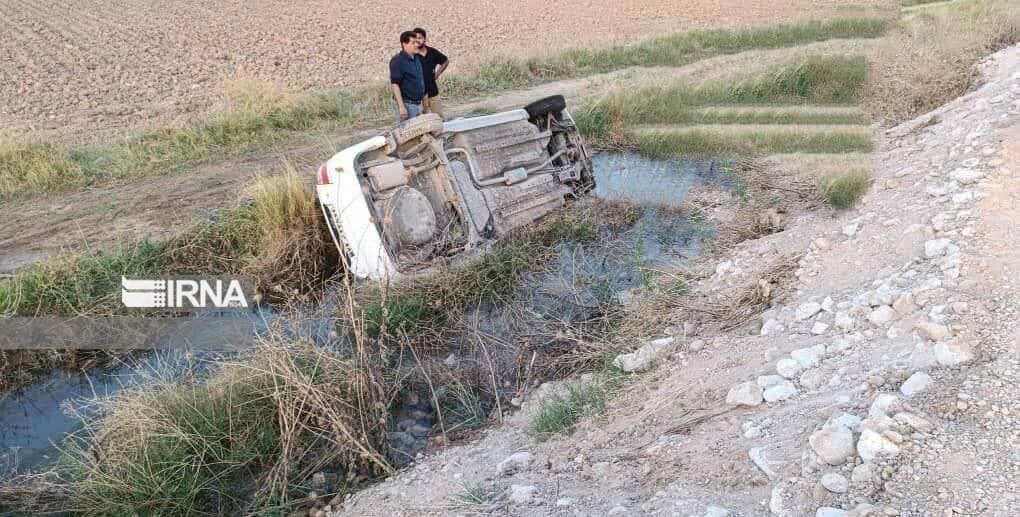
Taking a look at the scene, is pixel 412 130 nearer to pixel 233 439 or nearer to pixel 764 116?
pixel 233 439

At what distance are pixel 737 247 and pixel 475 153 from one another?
2.28 metres

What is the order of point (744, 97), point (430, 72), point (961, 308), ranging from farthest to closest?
point (744, 97)
point (430, 72)
point (961, 308)

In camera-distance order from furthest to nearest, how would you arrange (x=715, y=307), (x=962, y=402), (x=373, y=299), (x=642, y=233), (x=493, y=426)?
(x=642, y=233), (x=373, y=299), (x=715, y=307), (x=493, y=426), (x=962, y=402)

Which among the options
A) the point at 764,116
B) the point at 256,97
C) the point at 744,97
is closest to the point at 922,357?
the point at 764,116

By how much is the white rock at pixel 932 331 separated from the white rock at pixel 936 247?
0.91 metres

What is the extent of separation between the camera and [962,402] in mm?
2664

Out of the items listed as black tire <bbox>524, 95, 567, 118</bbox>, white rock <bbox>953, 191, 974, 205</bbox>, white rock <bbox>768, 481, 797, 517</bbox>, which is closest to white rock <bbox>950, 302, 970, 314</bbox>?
white rock <bbox>768, 481, 797, 517</bbox>

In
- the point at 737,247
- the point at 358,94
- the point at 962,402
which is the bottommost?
the point at 737,247

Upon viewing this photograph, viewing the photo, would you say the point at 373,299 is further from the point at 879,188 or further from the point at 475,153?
the point at 879,188

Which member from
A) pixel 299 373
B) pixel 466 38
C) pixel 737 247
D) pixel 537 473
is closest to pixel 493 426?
pixel 537 473

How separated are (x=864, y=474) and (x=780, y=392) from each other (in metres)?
0.81

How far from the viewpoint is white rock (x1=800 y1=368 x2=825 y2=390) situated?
3.24 metres

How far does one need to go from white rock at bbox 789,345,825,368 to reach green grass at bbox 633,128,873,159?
5196mm

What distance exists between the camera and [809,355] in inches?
137
